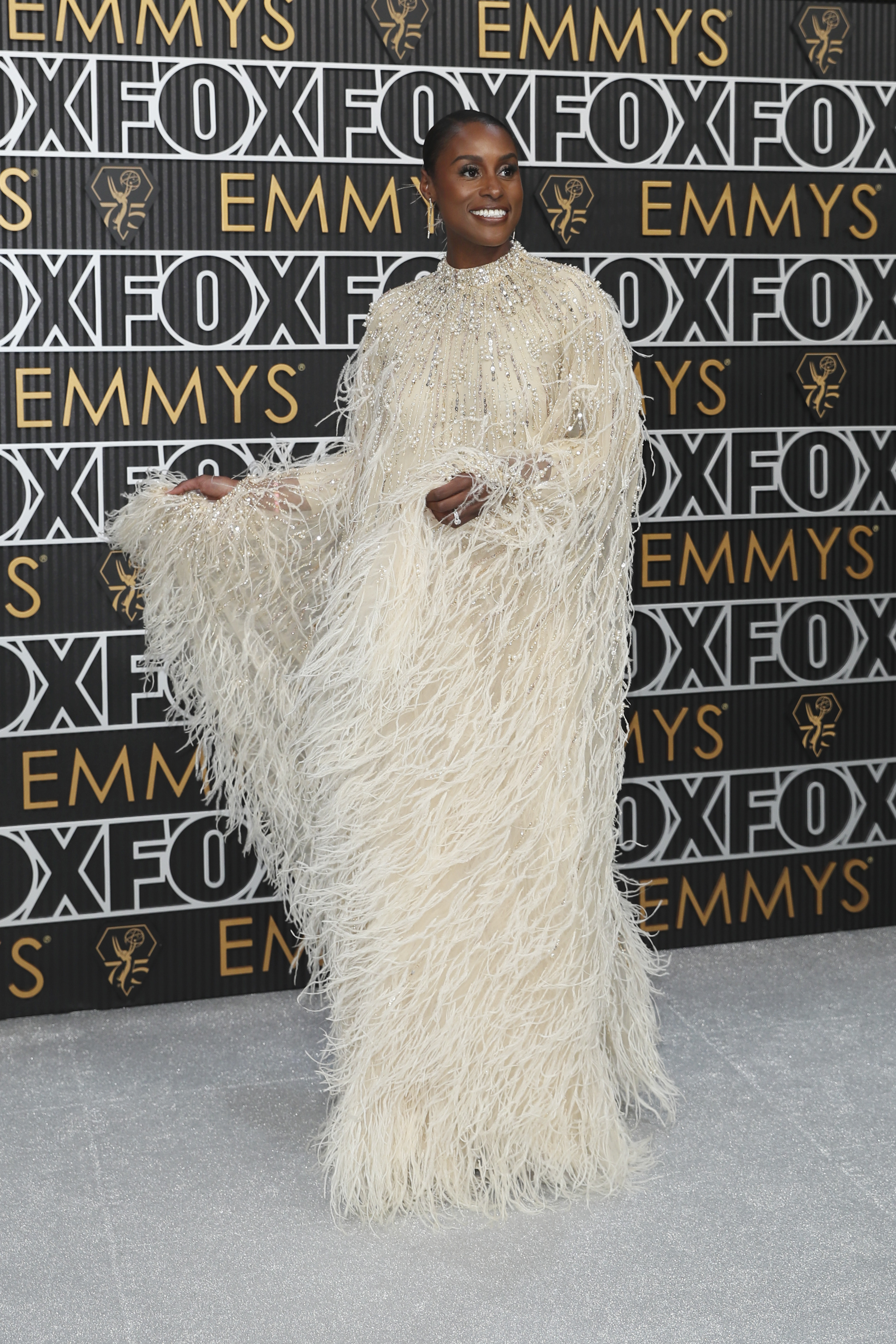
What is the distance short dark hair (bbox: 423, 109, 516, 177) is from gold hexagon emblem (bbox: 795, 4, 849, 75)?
1273 millimetres

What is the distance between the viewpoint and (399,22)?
271 cm

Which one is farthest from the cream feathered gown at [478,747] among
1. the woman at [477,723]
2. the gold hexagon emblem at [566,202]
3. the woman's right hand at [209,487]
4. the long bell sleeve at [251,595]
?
the gold hexagon emblem at [566,202]

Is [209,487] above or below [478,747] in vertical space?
above

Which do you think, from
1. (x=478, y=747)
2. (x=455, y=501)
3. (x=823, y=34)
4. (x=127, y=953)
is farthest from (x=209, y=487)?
(x=823, y=34)

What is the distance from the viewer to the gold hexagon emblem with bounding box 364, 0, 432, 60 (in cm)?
269

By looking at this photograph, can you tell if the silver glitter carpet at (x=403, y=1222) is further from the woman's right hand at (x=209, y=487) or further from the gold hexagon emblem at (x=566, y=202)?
the gold hexagon emblem at (x=566, y=202)

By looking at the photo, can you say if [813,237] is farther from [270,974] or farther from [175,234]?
[270,974]

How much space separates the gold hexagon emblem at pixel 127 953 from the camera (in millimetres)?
2799

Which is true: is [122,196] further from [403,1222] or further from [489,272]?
[403,1222]

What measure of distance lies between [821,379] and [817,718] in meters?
0.72

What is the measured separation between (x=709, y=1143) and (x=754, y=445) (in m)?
1.45

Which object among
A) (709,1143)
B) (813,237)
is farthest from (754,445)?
(709,1143)

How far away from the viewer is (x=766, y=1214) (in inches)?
78.5

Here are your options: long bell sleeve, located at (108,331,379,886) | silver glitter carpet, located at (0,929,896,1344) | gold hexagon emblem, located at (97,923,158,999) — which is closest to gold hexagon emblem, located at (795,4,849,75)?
long bell sleeve, located at (108,331,379,886)
